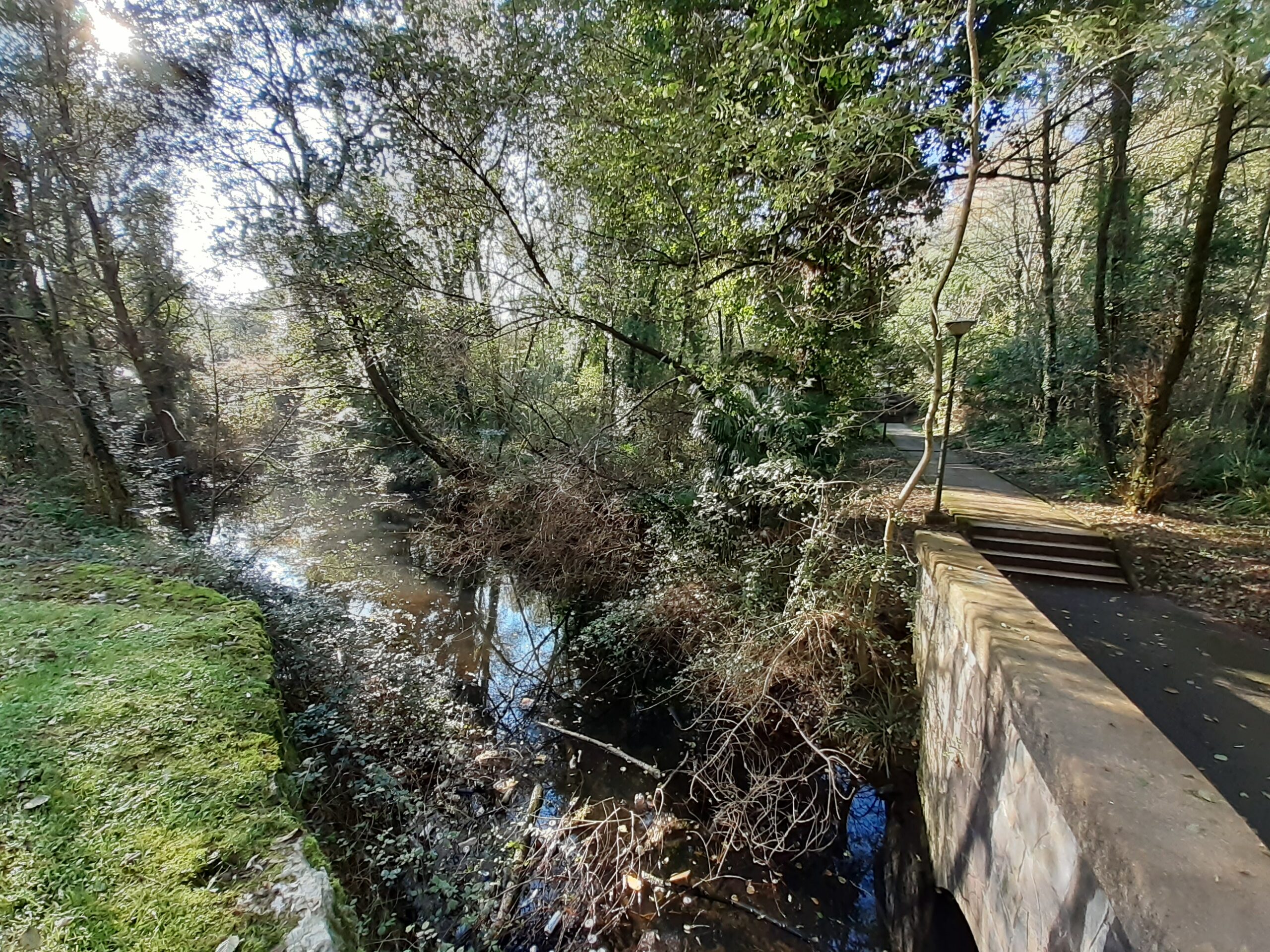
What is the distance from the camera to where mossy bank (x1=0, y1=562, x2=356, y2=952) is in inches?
57.1

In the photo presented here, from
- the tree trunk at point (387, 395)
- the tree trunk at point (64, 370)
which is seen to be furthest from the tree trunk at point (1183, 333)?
the tree trunk at point (64, 370)

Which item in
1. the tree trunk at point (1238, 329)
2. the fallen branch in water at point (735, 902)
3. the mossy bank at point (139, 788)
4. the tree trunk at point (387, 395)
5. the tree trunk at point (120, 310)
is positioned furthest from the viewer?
the tree trunk at point (1238, 329)

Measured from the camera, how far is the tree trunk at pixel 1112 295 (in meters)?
8.10

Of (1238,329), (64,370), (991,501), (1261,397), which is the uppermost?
(64,370)

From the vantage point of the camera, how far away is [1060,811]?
6.81 feet

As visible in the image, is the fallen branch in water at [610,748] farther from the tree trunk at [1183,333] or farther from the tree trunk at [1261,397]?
the tree trunk at [1261,397]

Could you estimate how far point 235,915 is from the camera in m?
1.52

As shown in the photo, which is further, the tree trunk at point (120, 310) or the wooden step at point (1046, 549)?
the tree trunk at point (120, 310)

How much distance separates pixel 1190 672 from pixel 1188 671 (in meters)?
0.03

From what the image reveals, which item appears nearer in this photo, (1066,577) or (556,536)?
(1066,577)

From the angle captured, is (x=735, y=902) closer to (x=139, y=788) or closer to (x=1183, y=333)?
(x=139, y=788)

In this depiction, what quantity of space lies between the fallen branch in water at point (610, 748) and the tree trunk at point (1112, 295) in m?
8.23

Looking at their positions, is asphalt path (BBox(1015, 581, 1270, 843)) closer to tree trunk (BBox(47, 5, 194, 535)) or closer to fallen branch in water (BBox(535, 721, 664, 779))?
fallen branch in water (BBox(535, 721, 664, 779))

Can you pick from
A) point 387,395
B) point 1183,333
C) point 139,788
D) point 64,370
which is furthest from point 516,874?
point 1183,333
